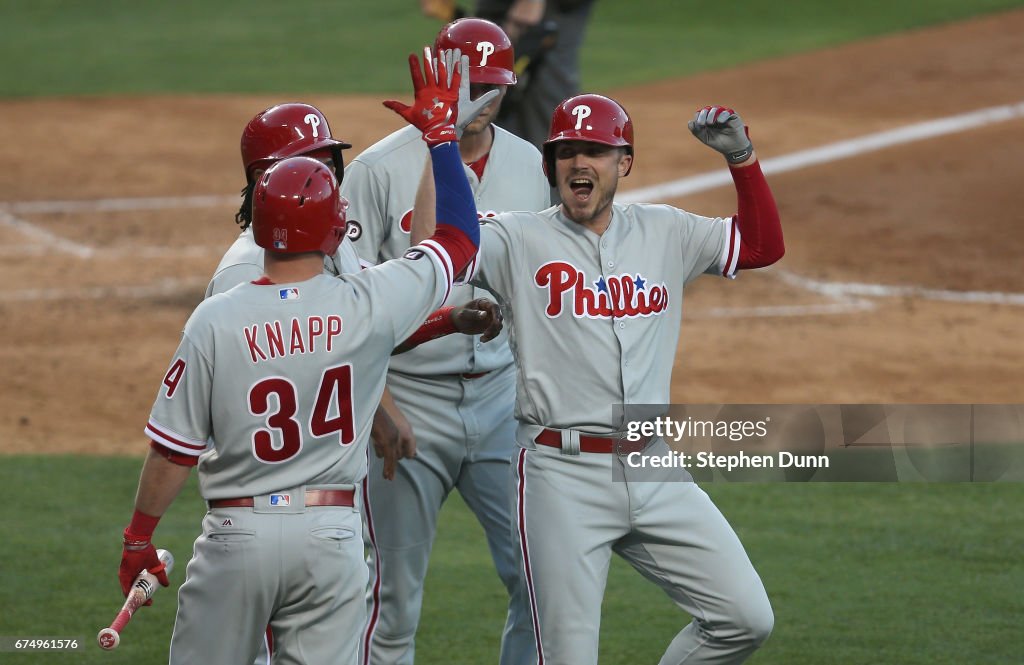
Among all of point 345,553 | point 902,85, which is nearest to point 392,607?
point 345,553

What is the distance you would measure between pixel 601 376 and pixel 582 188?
0.55 metres

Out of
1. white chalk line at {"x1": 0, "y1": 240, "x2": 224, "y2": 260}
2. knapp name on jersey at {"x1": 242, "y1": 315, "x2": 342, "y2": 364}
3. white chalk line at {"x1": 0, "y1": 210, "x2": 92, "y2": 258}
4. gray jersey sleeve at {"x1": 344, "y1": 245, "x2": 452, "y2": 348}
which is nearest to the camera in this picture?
knapp name on jersey at {"x1": 242, "y1": 315, "x2": 342, "y2": 364}

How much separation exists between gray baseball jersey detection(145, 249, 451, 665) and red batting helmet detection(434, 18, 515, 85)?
132cm

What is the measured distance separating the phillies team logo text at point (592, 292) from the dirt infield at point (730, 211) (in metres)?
4.35

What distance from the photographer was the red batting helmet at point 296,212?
3.86 metres

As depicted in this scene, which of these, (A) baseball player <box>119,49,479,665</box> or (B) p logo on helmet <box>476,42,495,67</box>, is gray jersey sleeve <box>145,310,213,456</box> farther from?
(B) p logo on helmet <box>476,42,495,67</box>

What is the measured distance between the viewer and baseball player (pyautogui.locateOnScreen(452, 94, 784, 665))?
4.34 metres

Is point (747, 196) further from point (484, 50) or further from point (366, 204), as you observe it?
point (366, 204)

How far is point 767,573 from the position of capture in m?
6.44

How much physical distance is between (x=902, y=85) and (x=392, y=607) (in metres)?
12.3

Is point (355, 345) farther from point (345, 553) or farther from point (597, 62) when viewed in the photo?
point (597, 62)

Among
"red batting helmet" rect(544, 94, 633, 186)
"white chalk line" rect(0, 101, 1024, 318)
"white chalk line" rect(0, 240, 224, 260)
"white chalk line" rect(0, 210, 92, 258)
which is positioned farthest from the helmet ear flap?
"white chalk line" rect(0, 210, 92, 258)

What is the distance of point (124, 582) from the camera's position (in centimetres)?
400

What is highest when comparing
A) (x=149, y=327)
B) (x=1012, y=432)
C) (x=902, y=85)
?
(x=902, y=85)
